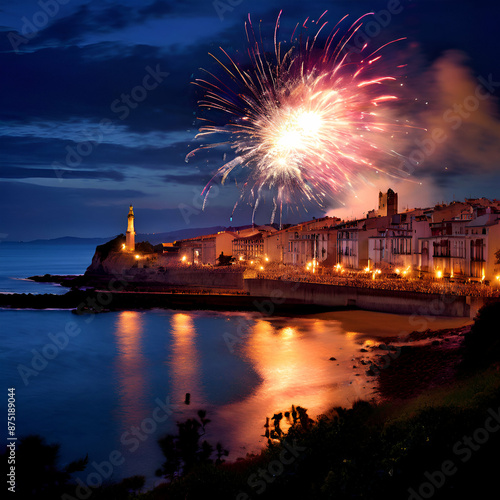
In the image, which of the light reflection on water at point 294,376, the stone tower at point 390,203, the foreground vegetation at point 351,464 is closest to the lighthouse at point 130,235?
the stone tower at point 390,203

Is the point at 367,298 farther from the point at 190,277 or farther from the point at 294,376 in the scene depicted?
the point at 190,277

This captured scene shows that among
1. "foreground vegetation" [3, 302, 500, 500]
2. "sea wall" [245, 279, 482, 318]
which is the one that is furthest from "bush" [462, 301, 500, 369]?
"sea wall" [245, 279, 482, 318]

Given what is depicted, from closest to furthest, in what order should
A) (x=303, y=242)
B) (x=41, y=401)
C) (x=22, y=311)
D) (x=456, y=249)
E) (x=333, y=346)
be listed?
(x=41, y=401) < (x=333, y=346) < (x=456, y=249) < (x=22, y=311) < (x=303, y=242)

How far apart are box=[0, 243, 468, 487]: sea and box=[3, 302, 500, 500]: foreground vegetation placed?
316 centimetres

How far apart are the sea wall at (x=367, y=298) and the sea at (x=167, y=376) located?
1269 mm

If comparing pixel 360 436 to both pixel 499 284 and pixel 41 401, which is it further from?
pixel 499 284

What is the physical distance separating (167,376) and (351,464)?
15.6 meters

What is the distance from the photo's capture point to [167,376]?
22.1 metres

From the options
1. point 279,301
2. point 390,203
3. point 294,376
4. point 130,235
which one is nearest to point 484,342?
point 294,376

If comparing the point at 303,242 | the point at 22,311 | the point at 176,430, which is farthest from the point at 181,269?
the point at 176,430

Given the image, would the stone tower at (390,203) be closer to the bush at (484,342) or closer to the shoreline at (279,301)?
the shoreline at (279,301)

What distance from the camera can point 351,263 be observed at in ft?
172

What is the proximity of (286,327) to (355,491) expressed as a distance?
26335 mm

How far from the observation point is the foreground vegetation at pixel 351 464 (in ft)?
24.2
